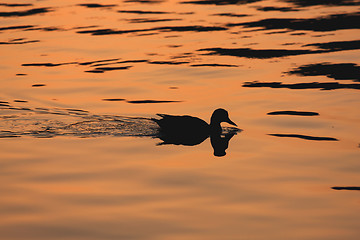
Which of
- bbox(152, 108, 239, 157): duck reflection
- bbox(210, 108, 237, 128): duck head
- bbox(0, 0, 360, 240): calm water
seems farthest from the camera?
bbox(210, 108, 237, 128): duck head

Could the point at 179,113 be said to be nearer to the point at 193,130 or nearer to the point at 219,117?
the point at 219,117

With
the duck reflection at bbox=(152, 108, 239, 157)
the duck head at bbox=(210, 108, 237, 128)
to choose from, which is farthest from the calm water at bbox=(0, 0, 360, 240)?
the duck head at bbox=(210, 108, 237, 128)

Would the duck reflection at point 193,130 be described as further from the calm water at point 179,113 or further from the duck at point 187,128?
the calm water at point 179,113

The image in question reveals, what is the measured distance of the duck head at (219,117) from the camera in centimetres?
1402

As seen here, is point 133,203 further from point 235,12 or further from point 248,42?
point 235,12

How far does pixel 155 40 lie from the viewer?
2264 cm

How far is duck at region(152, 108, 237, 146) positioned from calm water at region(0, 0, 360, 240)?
24 centimetres

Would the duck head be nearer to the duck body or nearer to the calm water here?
the duck body

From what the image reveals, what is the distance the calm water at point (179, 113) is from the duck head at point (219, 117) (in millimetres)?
352

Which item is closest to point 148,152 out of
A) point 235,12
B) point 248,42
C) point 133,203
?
point 133,203

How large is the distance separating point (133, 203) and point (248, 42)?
41.4 ft

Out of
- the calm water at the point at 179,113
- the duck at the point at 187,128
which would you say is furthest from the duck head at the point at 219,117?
the calm water at the point at 179,113

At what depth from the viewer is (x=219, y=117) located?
14062 mm

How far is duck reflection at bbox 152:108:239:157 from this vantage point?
13500 mm
